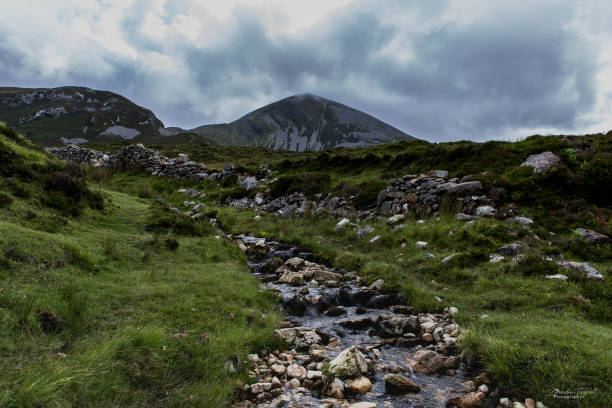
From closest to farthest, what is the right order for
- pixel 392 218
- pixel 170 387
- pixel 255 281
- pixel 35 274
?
pixel 170 387 < pixel 35 274 < pixel 255 281 < pixel 392 218

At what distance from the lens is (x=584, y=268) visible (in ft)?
30.7

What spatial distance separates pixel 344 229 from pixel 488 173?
8.44 metres

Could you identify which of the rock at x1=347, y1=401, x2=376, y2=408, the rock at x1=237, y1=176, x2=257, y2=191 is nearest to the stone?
the rock at x1=347, y1=401, x2=376, y2=408

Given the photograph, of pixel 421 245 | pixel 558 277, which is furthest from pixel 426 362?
pixel 421 245

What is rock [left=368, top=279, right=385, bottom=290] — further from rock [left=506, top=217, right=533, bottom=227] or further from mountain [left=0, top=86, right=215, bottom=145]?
mountain [left=0, top=86, right=215, bottom=145]

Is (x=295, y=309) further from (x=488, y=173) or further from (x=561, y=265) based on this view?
(x=488, y=173)

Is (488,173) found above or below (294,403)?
above

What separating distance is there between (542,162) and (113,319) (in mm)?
19763

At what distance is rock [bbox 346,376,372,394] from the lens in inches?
217

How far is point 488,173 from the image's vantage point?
17.0m

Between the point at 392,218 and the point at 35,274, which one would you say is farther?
the point at 392,218

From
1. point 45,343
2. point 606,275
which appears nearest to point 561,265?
point 606,275

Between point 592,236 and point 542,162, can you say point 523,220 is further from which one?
point 542,162

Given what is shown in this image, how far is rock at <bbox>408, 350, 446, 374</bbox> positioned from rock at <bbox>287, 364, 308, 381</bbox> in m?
2.24
